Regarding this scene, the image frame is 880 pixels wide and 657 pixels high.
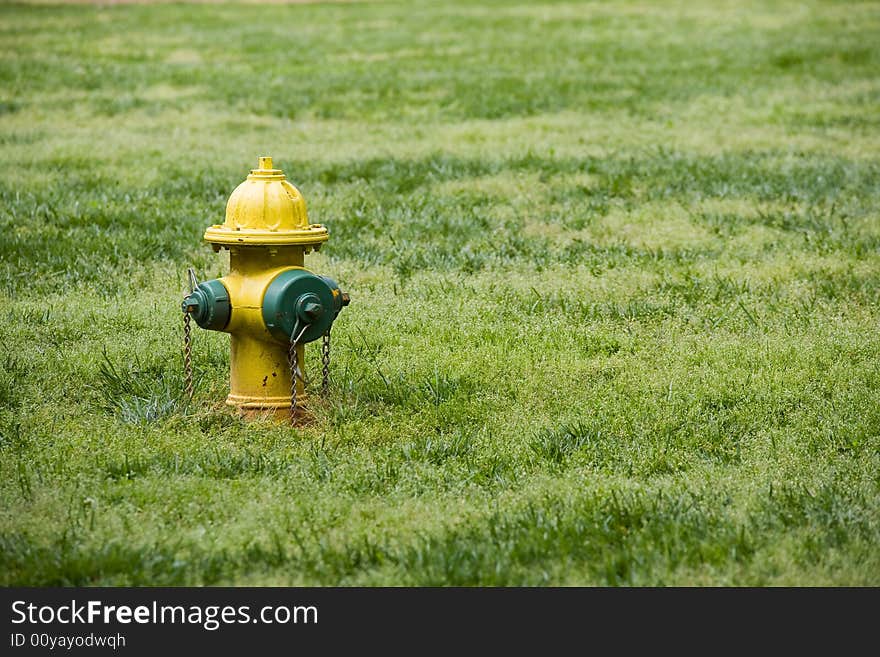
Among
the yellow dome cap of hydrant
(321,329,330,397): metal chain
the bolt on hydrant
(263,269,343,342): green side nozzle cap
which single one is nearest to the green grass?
(321,329,330,397): metal chain

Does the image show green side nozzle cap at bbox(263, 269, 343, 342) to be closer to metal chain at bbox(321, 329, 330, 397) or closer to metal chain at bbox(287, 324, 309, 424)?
metal chain at bbox(287, 324, 309, 424)

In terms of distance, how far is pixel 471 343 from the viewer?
6.34 metres

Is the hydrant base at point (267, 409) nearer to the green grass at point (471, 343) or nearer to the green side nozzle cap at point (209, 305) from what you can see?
the green grass at point (471, 343)

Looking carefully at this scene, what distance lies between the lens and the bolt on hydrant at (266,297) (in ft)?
16.6

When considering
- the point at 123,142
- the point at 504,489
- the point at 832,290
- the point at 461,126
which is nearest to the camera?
the point at 504,489

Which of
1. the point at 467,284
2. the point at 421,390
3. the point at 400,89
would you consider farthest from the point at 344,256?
the point at 400,89

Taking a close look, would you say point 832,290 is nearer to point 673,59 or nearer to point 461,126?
point 461,126

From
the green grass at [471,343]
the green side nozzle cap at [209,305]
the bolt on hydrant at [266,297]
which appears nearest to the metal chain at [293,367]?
the bolt on hydrant at [266,297]

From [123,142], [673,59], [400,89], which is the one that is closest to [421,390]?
[123,142]

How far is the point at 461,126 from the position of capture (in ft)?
45.9

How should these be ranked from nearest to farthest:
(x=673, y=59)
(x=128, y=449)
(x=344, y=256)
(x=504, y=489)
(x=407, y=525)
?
(x=407, y=525) → (x=504, y=489) → (x=128, y=449) → (x=344, y=256) → (x=673, y=59)
